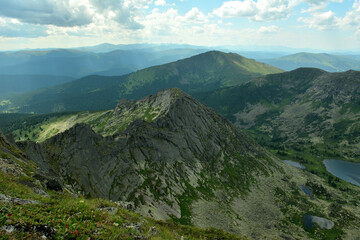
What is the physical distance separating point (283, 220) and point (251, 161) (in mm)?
46864

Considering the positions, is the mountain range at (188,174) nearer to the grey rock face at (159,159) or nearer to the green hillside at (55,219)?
the grey rock face at (159,159)

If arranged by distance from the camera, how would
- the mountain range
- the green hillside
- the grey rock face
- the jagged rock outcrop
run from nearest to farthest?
the green hillside
the grey rock face
the jagged rock outcrop
the mountain range

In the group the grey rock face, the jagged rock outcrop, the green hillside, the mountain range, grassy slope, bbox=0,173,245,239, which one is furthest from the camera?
the mountain range

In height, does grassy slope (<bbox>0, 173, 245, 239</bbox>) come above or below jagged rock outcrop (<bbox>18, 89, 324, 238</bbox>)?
above

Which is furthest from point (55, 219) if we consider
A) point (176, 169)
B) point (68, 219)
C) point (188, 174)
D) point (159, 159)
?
point (188, 174)

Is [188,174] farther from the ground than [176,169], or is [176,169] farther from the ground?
[176,169]

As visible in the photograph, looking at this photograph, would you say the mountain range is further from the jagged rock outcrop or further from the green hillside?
the green hillside

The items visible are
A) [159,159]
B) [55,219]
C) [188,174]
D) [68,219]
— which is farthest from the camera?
[188,174]

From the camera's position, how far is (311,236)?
312 feet

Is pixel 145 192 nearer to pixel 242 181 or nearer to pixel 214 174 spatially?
pixel 214 174

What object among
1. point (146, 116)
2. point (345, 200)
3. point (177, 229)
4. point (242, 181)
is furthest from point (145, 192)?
point (345, 200)

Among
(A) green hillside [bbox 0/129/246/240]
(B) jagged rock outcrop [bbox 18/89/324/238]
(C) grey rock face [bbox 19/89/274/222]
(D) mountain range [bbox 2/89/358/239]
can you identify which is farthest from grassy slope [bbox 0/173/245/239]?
(C) grey rock face [bbox 19/89/274/222]

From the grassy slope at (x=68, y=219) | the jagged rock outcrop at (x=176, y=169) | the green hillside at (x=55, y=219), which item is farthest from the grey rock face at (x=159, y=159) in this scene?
the grassy slope at (x=68, y=219)

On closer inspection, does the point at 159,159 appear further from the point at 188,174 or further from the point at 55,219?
the point at 55,219
